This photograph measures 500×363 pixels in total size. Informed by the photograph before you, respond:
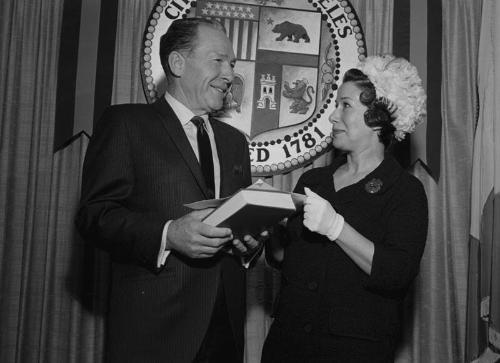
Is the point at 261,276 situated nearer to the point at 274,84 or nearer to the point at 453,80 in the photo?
the point at 274,84

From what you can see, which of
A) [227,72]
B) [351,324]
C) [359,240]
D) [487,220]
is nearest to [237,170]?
[227,72]

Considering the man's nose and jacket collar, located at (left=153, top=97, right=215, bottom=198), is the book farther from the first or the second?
the man's nose

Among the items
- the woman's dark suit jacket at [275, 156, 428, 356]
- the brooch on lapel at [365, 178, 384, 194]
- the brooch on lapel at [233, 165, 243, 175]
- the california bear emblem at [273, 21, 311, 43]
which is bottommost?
the woman's dark suit jacket at [275, 156, 428, 356]

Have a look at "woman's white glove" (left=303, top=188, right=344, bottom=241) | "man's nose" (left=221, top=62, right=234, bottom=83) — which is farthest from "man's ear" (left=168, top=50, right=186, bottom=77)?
"woman's white glove" (left=303, top=188, right=344, bottom=241)

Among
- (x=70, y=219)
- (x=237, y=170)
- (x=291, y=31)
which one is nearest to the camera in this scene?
(x=237, y=170)

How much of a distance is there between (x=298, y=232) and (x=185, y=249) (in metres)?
0.49

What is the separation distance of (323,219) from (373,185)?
267mm

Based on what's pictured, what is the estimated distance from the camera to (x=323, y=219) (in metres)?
1.81

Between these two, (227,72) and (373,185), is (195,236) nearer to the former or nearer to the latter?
(373,185)

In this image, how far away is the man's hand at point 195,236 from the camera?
5.37 ft

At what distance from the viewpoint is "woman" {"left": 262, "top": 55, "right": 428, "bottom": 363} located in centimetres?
183

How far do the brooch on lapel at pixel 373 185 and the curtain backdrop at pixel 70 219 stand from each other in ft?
3.34

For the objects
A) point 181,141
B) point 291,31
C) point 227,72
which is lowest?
point 181,141

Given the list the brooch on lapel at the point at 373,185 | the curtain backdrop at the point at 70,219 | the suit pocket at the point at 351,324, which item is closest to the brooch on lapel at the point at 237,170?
the brooch on lapel at the point at 373,185
